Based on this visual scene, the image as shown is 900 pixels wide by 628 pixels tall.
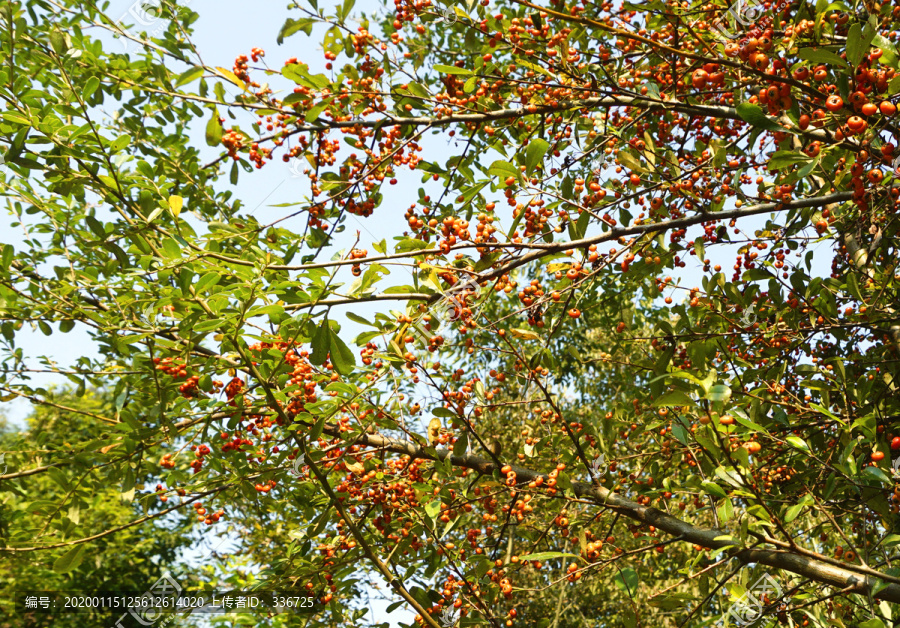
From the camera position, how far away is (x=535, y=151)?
197 centimetres

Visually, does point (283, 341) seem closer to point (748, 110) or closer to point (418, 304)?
point (418, 304)

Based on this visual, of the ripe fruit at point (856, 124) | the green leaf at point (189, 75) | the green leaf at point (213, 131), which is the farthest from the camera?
the green leaf at point (213, 131)

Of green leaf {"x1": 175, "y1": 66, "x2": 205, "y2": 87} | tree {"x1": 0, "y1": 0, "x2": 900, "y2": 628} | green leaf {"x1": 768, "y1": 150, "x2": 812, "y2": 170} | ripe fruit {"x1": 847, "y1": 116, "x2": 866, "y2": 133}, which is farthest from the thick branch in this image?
green leaf {"x1": 175, "y1": 66, "x2": 205, "y2": 87}

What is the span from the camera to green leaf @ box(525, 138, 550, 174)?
6.34ft

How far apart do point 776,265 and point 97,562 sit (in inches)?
294

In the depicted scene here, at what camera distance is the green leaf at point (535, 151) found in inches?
76.0

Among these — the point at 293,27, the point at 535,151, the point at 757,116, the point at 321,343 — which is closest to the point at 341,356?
the point at 321,343

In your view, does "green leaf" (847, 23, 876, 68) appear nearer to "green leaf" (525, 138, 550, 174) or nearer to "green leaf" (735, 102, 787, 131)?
"green leaf" (735, 102, 787, 131)

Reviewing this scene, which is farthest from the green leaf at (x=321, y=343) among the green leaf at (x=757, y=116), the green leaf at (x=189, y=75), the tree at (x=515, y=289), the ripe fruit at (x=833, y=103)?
the ripe fruit at (x=833, y=103)

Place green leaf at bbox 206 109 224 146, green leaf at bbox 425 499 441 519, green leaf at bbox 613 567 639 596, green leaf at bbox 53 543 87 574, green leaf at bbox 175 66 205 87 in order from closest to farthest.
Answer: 1. green leaf at bbox 613 567 639 596
2. green leaf at bbox 175 66 205 87
3. green leaf at bbox 206 109 224 146
4. green leaf at bbox 425 499 441 519
5. green leaf at bbox 53 543 87 574

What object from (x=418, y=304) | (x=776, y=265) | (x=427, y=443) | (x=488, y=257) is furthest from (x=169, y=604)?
(x=776, y=265)

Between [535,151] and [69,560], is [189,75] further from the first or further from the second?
[69,560]

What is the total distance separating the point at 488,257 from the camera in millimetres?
2156

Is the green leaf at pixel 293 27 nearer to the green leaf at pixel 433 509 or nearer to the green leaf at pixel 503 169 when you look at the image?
the green leaf at pixel 503 169
